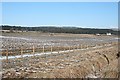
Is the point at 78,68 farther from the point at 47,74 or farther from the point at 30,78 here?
the point at 30,78

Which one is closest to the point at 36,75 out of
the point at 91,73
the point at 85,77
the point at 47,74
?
the point at 47,74

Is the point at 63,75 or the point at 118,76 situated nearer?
the point at 63,75

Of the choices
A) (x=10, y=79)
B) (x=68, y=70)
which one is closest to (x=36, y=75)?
(x=10, y=79)

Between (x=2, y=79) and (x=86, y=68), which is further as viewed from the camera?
(x=86, y=68)

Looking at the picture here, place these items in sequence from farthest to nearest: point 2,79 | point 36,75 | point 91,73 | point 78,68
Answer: point 91,73 → point 78,68 → point 36,75 → point 2,79

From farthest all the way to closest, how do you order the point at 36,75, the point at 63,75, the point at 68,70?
the point at 68,70 → the point at 63,75 → the point at 36,75

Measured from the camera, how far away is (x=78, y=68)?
19.7m

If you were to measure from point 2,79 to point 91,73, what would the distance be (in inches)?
354

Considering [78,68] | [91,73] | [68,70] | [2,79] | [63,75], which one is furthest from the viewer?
[91,73]

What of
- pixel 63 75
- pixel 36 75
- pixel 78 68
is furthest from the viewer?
pixel 78 68

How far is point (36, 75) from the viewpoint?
15359mm

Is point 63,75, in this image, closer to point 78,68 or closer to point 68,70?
point 68,70

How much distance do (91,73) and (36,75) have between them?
22.4 ft

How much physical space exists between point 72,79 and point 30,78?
3399mm
